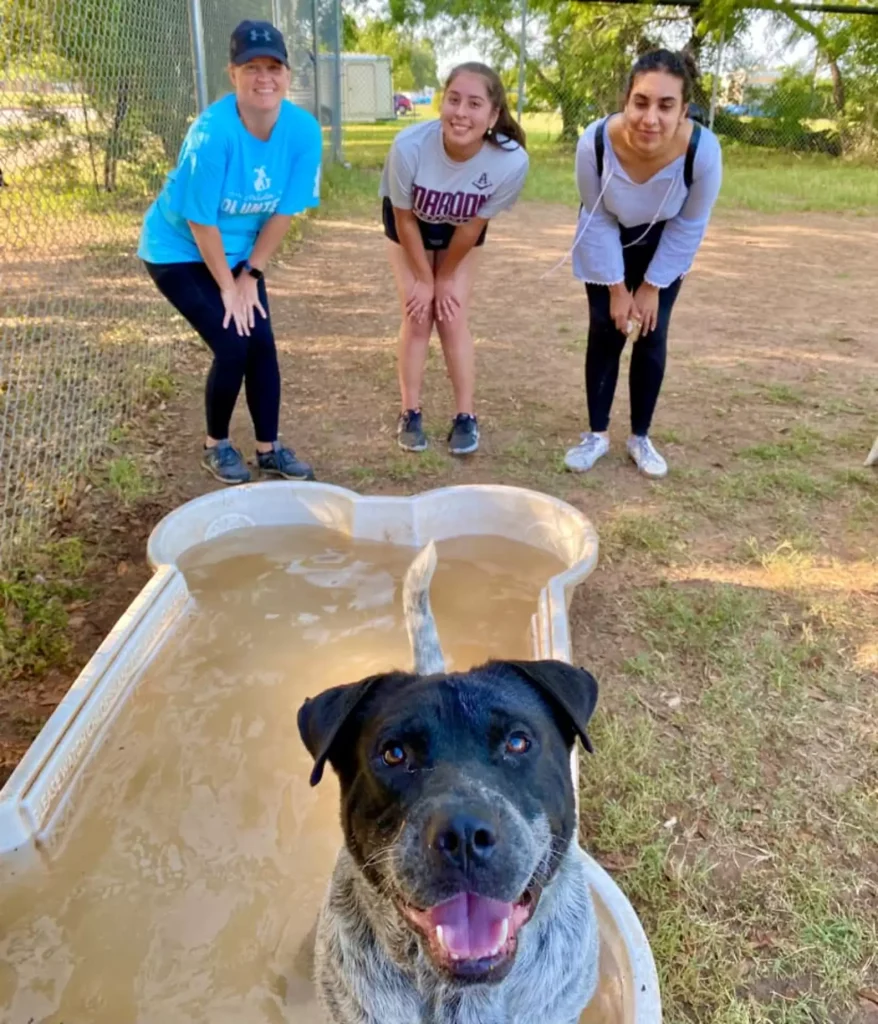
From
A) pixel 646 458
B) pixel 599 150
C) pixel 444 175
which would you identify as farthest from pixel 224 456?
pixel 599 150

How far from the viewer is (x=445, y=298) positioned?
5.09m

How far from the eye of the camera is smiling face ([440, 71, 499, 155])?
14.3ft

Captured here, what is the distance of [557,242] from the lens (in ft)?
38.7

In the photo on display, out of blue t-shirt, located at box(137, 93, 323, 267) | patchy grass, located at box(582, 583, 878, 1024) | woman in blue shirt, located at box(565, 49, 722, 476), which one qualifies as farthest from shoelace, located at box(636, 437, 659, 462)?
blue t-shirt, located at box(137, 93, 323, 267)

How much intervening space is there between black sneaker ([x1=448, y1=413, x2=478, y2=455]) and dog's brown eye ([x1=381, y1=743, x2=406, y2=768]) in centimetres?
368

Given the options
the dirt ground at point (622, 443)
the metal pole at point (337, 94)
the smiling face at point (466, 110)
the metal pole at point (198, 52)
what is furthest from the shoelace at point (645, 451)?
the metal pole at point (337, 94)

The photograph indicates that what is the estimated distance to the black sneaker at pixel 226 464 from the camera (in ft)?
16.8

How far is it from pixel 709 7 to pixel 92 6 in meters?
16.4

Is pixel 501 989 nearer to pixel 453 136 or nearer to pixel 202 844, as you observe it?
pixel 202 844

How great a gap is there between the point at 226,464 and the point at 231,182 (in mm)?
1608

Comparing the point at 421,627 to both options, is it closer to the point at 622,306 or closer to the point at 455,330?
the point at 622,306

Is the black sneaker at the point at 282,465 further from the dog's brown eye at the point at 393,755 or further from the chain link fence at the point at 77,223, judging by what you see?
the dog's brown eye at the point at 393,755

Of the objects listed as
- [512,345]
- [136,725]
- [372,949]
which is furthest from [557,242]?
[372,949]

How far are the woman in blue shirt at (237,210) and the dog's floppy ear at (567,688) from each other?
306cm
